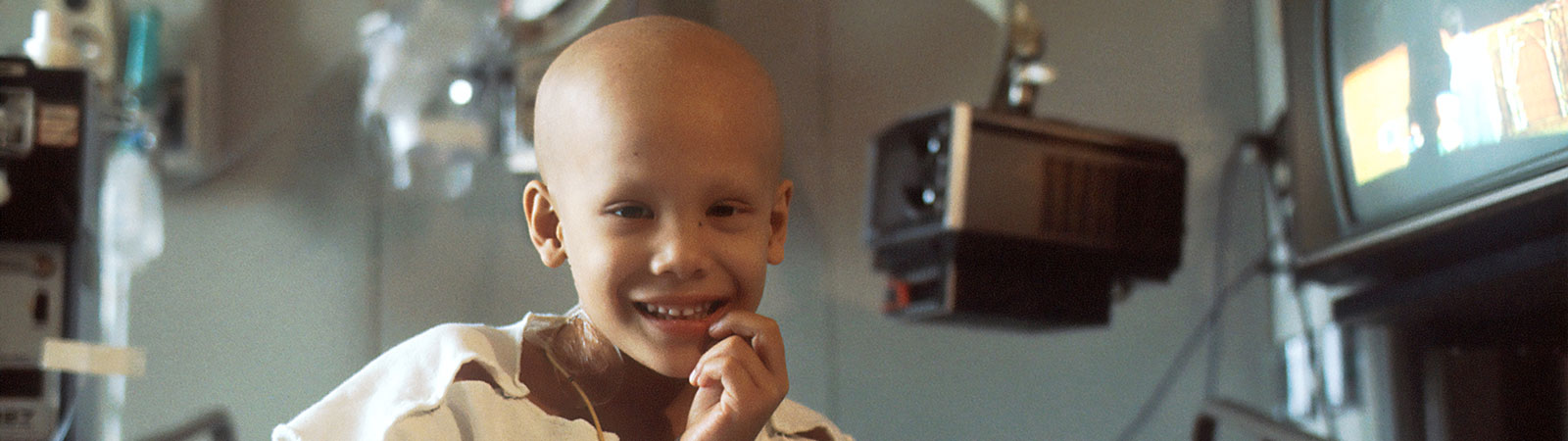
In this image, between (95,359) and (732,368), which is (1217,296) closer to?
(732,368)

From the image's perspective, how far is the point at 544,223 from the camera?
1.48ft

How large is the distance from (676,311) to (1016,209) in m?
0.54

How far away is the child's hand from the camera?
0.40 meters

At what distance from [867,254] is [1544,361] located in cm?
52

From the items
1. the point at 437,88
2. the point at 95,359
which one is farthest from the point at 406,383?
the point at 437,88

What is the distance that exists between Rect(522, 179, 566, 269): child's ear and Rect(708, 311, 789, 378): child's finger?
3.2 inches

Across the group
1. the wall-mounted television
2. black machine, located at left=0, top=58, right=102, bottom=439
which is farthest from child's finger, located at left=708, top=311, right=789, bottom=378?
black machine, located at left=0, top=58, right=102, bottom=439

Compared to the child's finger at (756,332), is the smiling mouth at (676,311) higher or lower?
higher

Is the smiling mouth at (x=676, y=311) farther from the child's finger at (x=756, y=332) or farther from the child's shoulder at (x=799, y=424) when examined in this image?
the child's shoulder at (x=799, y=424)

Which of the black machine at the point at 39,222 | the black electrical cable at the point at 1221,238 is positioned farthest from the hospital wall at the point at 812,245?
the black machine at the point at 39,222

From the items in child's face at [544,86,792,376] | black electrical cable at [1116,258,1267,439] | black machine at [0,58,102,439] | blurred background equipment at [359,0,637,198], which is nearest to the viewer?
child's face at [544,86,792,376]

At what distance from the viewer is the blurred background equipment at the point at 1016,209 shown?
2.85ft

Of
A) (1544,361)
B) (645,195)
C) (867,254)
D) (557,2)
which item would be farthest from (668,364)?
(1544,361)

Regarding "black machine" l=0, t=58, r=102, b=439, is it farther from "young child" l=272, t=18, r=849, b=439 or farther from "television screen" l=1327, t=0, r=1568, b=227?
"television screen" l=1327, t=0, r=1568, b=227
